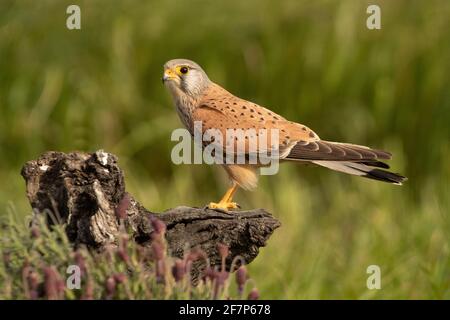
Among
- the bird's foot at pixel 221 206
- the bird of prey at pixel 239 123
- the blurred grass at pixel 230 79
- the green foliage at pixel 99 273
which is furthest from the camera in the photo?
the blurred grass at pixel 230 79

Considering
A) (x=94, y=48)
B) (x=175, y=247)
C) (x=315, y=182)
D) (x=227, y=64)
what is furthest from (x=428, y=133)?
(x=175, y=247)

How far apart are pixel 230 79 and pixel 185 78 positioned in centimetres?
445

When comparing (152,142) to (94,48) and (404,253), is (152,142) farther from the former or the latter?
(404,253)

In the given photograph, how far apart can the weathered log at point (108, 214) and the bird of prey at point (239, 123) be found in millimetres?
400

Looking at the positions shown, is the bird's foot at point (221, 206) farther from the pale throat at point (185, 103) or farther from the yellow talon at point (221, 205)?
the pale throat at point (185, 103)

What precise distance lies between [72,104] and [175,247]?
550 centimetres

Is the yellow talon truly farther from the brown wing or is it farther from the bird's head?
the bird's head

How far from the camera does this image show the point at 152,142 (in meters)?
9.22

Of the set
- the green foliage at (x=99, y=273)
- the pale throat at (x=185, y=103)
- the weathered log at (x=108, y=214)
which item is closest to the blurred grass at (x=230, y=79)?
the pale throat at (x=185, y=103)

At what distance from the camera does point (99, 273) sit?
3.20 m

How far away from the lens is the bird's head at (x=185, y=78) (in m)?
4.64

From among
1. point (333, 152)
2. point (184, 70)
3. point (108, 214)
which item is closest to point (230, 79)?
point (184, 70)

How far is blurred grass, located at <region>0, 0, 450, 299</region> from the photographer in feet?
29.3

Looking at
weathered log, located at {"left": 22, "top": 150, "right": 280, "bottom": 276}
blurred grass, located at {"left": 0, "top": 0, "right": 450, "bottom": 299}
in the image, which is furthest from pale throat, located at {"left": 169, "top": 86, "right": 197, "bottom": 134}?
blurred grass, located at {"left": 0, "top": 0, "right": 450, "bottom": 299}
